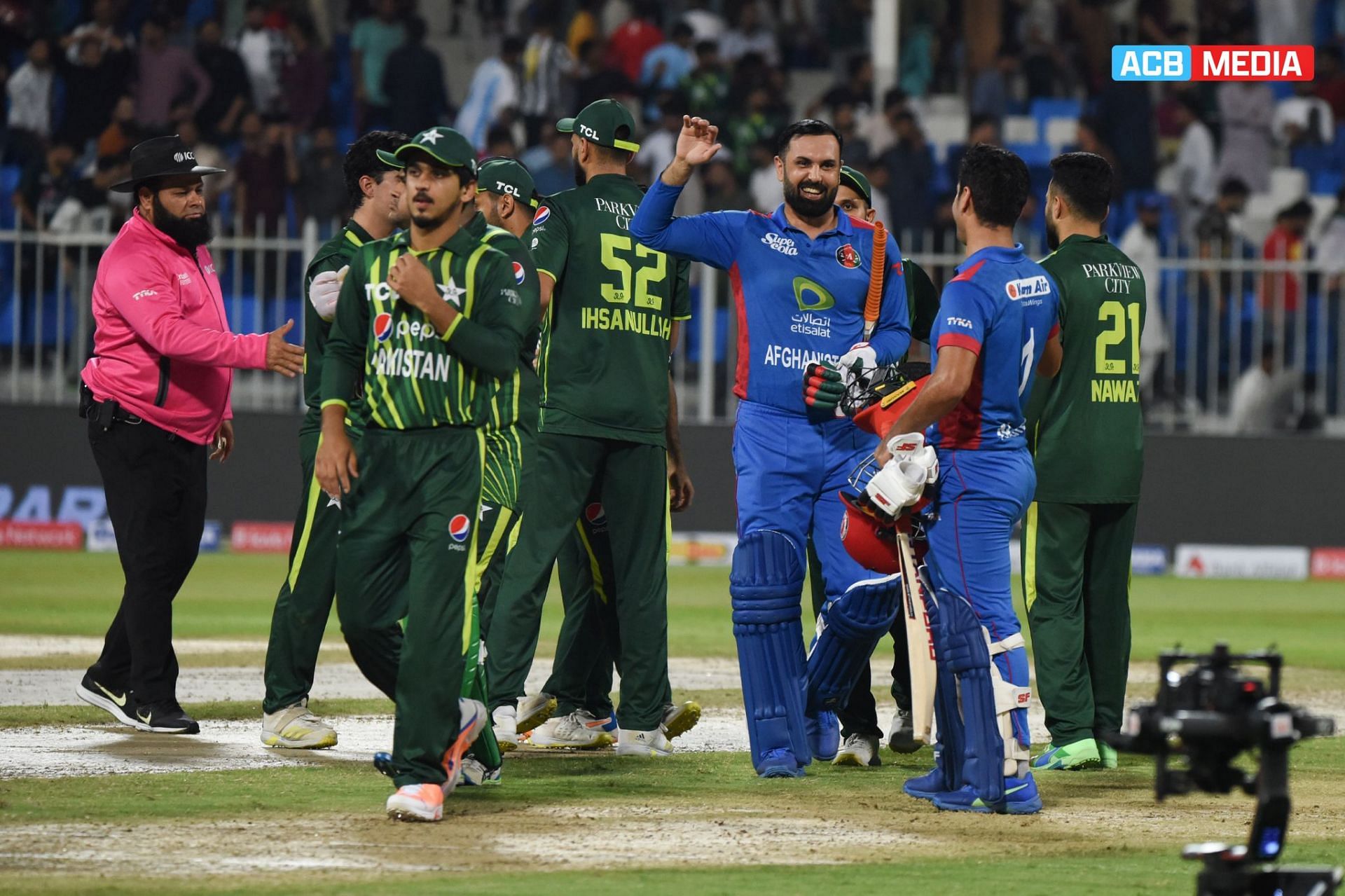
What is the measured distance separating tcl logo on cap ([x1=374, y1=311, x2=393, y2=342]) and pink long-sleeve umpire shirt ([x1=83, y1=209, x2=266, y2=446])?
→ 2.01 m

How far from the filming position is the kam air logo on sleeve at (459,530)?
671 centimetres

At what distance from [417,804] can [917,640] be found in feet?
6.38

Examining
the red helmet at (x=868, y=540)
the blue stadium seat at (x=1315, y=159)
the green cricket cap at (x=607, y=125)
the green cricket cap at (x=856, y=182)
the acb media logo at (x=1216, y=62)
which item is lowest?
the red helmet at (x=868, y=540)

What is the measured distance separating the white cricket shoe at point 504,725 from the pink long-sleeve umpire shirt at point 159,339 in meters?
1.94

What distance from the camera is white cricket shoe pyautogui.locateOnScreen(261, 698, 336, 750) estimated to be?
8.40 m

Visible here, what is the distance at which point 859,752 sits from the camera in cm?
832

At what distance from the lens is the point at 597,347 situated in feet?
28.5

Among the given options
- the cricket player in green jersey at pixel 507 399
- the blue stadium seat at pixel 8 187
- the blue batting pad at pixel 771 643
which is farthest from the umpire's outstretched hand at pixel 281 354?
the blue stadium seat at pixel 8 187

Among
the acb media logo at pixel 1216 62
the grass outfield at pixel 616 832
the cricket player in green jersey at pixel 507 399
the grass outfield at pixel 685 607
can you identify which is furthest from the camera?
the acb media logo at pixel 1216 62

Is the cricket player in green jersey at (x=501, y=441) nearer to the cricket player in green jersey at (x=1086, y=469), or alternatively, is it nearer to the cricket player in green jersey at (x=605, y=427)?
the cricket player in green jersey at (x=605, y=427)

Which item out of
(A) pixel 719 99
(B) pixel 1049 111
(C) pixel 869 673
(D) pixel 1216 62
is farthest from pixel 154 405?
(D) pixel 1216 62

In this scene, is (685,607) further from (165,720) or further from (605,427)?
(165,720)

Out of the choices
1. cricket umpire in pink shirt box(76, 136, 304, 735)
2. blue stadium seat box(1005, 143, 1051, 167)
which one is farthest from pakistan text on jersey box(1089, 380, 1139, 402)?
blue stadium seat box(1005, 143, 1051, 167)

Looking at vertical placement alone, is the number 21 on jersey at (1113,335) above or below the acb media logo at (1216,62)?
below
